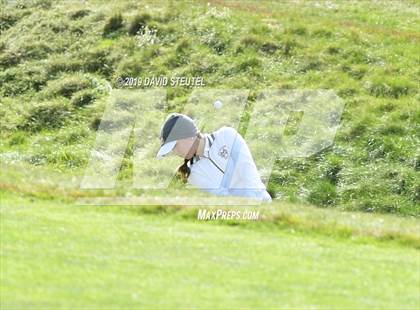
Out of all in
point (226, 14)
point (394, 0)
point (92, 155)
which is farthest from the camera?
point (394, 0)

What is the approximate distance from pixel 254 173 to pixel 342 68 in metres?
19.6

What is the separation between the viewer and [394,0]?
139ft

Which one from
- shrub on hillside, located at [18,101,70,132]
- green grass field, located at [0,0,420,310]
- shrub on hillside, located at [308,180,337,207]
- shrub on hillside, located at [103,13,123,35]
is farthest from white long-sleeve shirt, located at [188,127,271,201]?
shrub on hillside, located at [103,13,123,35]

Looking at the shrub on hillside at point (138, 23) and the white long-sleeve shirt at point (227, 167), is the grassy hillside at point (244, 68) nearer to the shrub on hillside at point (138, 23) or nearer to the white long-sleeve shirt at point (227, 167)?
the shrub on hillside at point (138, 23)

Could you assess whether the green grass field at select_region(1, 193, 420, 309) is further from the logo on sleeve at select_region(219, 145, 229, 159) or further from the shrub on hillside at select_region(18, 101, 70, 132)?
the shrub on hillside at select_region(18, 101, 70, 132)

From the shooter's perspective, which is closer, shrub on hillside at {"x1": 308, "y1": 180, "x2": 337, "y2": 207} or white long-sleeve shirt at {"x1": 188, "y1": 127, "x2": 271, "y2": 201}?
white long-sleeve shirt at {"x1": 188, "y1": 127, "x2": 271, "y2": 201}

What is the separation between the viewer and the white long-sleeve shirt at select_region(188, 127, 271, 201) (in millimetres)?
14500

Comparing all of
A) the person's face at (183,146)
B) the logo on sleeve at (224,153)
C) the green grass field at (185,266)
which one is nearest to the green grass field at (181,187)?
the green grass field at (185,266)

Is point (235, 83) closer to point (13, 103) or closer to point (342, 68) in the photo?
point (342, 68)

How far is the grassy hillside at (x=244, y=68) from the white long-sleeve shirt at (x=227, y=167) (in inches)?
469

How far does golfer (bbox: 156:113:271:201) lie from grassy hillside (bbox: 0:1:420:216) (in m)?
11.9

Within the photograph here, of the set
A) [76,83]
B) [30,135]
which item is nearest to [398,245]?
[30,135]

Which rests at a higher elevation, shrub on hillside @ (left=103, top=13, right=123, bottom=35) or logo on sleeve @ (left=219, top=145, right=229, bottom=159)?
logo on sleeve @ (left=219, top=145, right=229, bottom=159)

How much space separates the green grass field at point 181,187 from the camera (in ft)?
30.8
